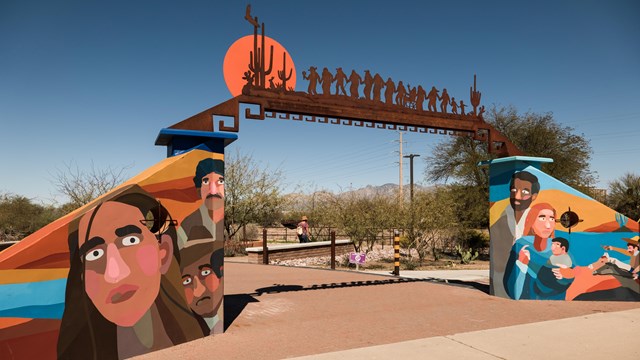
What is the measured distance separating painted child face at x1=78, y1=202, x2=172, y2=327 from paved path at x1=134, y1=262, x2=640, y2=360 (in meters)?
0.69

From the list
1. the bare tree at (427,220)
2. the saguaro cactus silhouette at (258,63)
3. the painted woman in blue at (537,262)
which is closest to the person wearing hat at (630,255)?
the painted woman in blue at (537,262)

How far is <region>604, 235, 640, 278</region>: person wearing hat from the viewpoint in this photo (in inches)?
336

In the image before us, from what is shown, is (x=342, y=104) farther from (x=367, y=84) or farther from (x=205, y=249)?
(x=205, y=249)

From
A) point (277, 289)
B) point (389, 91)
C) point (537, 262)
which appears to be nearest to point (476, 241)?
point (537, 262)

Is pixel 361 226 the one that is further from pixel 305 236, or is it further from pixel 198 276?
pixel 198 276

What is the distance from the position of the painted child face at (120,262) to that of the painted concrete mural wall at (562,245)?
7082 mm

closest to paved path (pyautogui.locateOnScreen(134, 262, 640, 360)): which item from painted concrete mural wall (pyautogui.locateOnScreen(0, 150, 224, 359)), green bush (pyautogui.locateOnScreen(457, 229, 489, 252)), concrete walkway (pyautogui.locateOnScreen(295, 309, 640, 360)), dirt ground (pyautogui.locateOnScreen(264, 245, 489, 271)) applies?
concrete walkway (pyautogui.locateOnScreen(295, 309, 640, 360))

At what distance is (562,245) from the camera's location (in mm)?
8477

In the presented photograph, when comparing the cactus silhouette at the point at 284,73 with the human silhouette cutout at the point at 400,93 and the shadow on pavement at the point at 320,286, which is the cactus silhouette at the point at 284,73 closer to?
the human silhouette cutout at the point at 400,93

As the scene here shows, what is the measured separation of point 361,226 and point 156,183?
550 inches

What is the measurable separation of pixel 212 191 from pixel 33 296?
98.3 inches

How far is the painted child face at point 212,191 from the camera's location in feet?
19.4

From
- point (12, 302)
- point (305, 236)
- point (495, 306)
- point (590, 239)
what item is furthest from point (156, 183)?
point (305, 236)

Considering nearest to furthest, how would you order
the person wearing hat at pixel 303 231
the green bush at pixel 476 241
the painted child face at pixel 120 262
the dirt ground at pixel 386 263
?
the painted child face at pixel 120 262, the dirt ground at pixel 386 263, the person wearing hat at pixel 303 231, the green bush at pixel 476 241
